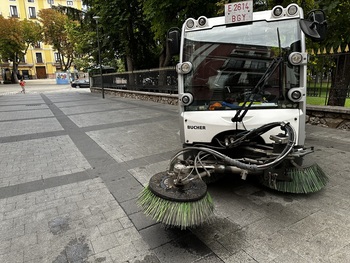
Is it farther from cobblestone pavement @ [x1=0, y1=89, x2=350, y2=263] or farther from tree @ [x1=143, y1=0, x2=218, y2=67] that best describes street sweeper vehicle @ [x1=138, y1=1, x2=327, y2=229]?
tree @ [x1=143, y1=0, x2=218, y2=67]

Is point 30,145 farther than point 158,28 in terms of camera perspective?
No

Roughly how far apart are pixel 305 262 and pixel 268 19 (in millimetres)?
3041

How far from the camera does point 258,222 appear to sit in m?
2.93

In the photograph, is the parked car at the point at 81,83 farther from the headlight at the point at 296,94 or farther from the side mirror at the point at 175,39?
the headlight at the point at 296,94

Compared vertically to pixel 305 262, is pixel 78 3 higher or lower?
higher

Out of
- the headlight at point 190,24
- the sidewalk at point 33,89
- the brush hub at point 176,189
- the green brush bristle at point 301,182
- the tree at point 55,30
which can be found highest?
the tree at point 55,30

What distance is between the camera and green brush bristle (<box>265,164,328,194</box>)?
335 centimetres

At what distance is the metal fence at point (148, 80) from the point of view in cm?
1295

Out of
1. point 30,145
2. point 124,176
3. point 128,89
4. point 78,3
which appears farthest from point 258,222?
point 78,3

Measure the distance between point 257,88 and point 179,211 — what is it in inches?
82.1

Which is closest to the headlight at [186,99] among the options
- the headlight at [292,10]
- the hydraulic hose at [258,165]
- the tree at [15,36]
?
the hydraulic hose at [258,165]

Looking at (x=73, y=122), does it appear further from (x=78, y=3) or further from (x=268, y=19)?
(x=78, y=3)

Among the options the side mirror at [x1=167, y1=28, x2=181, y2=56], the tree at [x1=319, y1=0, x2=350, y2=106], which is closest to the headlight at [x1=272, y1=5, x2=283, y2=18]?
the side mirror at [x1=167, y1=28, x2=181, y2=56]

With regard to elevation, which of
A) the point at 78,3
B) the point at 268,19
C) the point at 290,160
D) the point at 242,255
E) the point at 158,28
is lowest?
the point at 242,255
